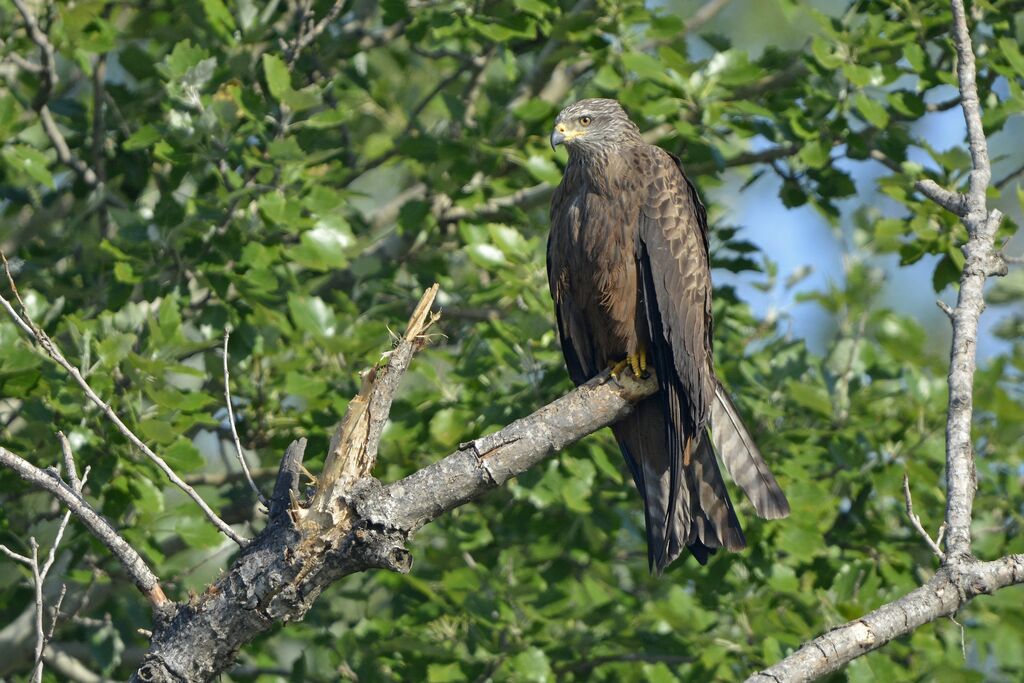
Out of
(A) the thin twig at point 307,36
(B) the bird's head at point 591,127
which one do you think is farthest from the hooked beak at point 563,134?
(A) the thin twig at point 307,36

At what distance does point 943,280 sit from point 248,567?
3.41m

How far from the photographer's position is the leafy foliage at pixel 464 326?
4871 mm

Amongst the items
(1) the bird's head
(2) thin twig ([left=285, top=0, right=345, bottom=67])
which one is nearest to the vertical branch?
(1) the bird's head

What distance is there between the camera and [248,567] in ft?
9.93

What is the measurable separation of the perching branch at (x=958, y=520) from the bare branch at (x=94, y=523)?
154 centimetres

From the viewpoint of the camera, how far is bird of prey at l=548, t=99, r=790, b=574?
13.9 feet

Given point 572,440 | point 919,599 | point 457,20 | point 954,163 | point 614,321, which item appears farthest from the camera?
point 457,20

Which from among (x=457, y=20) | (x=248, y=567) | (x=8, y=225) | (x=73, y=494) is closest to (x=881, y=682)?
(x=248, y=567)

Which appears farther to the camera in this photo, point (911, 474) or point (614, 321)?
point (911, 474)

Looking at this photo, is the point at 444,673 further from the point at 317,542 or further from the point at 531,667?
the point at 317,542

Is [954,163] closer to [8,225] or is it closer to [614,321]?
[614,321]

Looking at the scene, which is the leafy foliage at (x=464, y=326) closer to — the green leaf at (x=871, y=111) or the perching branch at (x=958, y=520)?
the green leaf at (x=871, y=111)

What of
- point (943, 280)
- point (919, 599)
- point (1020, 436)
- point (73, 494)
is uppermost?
point (73, 494)

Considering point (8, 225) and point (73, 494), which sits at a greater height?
point (73, 494)
